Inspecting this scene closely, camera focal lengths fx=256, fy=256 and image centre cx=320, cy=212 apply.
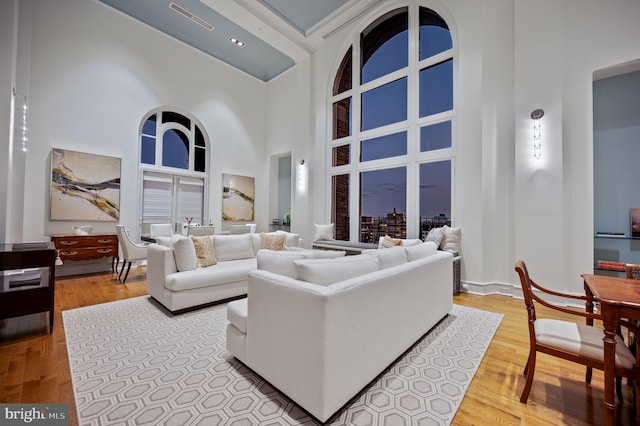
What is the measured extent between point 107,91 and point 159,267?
452cm

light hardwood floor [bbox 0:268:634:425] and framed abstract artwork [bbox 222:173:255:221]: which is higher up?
framed abstract artwork [bbox 222:173:255:221]

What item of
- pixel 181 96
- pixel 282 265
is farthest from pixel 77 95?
pixel 282 265

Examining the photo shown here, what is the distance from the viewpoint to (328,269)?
1.61 metres

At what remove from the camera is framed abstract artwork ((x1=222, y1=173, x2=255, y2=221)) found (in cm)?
732

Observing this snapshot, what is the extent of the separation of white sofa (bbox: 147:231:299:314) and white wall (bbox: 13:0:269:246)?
3136 millimetres

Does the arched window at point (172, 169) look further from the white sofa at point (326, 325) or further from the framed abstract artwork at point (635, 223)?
the framed abstract artwork at point (635, 223)

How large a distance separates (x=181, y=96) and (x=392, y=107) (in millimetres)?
5161

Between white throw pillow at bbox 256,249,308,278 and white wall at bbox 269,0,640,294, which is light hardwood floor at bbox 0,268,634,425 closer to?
white throw pillow at bbox 256,249,308,278

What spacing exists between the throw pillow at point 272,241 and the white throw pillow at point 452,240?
8.69 ft

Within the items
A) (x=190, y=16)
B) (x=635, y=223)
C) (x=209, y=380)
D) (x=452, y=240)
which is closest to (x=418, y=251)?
(x=452, y=240)

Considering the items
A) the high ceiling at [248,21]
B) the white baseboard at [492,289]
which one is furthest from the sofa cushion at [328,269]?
the high ceiling at [248,21]

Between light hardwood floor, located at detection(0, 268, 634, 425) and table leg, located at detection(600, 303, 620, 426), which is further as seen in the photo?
light hardwood floor, located at detection(0, 268, 634, 425)

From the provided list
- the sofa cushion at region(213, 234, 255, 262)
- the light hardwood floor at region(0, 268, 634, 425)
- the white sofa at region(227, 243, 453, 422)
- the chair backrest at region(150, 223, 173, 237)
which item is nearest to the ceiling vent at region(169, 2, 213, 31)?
the chair backrest at region(150, 223, 173, 237)

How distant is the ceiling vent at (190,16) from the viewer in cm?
537
